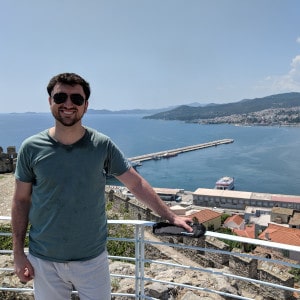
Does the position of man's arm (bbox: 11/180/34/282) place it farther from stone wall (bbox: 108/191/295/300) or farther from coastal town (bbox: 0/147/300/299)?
stone wall (bbox: 108/191/295/300)

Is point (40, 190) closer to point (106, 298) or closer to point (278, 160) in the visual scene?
point (106, 298)

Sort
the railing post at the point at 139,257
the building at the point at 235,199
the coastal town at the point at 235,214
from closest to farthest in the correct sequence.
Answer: the railing post at the point at 139,257
the coastal town at the point at 235,214
the building at the point at 235,199

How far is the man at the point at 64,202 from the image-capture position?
1.62m

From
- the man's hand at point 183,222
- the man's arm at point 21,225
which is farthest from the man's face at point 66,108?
the man's hand at point 183,222

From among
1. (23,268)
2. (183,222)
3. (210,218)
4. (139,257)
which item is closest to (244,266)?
(139,257)

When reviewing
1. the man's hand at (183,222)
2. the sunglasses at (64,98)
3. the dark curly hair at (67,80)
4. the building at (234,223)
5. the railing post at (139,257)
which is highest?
the dark curly hair at (67,80)

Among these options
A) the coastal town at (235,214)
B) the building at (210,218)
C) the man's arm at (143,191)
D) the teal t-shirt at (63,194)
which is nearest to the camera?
the teal t-shirt at (63,194)

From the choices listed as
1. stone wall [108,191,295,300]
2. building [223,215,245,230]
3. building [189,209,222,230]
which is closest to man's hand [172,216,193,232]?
stone wall [108,191,295,300]

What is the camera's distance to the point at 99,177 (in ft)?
5.60

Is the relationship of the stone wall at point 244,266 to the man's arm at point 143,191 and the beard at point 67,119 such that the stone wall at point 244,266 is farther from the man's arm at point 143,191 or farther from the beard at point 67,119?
the beard at point 67,119

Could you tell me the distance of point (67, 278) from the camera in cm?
170

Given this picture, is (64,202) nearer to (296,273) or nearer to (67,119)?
(67,119)

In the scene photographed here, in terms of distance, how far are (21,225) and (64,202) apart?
304 millimetres

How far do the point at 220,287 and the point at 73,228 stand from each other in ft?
6.66
